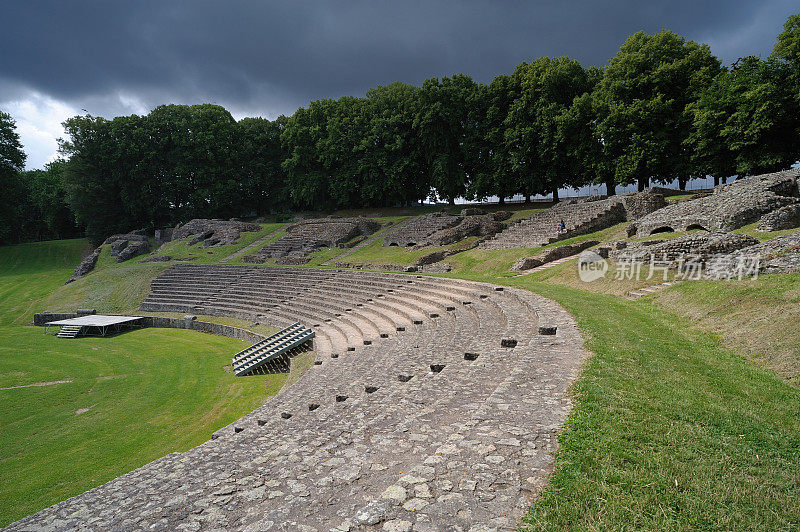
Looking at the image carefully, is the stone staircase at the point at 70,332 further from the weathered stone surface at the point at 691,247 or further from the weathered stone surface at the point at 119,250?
the weathered stone surface at the point at 691,247

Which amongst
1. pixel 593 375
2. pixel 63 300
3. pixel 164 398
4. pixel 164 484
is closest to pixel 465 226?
pixel 164 398

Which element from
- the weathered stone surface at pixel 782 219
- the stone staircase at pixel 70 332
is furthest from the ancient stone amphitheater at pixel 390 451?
the stone staircase at pixel 70 332

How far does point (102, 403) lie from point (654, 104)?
38.3 m

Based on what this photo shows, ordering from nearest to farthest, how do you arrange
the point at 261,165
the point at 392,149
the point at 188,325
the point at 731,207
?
the point at 731,207 → the point at 188,325 → the point at 392,149 → the point at 261,165

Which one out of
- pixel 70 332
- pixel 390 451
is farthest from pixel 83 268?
pixel 390 451

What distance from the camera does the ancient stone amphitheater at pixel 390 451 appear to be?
3148mm

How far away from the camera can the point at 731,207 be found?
18.2 metres

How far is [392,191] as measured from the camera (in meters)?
46.6

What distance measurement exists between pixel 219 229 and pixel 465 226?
98.4 ft

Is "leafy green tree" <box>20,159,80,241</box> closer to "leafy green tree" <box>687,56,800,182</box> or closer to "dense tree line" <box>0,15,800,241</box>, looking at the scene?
"dense tree line" <box>0,15,800,241</box>

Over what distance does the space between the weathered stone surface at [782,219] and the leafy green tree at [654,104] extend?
15.2 metres

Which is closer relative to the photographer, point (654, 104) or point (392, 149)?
point (654, 104)

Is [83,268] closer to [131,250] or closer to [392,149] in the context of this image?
[131,250]

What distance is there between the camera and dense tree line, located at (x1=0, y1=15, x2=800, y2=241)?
86.9 feet
